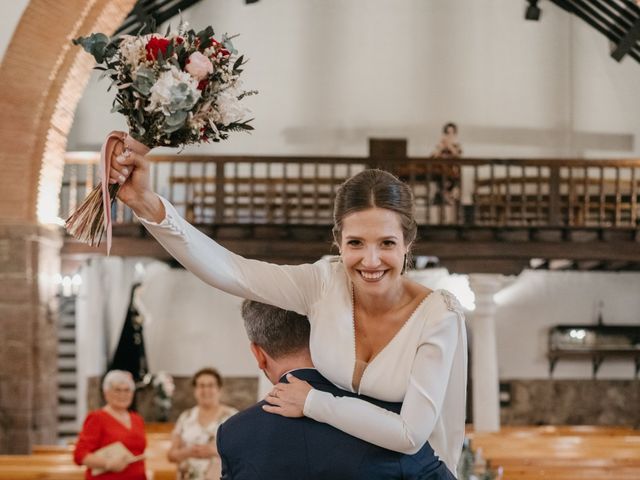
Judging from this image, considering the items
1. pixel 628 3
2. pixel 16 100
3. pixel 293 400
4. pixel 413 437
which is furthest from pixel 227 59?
pixel 628 3

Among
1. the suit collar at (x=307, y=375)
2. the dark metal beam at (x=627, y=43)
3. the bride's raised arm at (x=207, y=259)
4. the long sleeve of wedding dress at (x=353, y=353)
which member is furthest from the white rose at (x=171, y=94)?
the dark metal beam at (x=627, y=43)

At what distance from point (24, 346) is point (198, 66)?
8.36 metres

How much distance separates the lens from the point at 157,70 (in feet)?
6.71

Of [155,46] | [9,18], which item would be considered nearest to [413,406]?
[155,46]

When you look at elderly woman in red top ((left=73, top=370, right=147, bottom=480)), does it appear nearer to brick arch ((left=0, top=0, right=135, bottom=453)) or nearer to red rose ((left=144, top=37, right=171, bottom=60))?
red rose ((left=144, top=37, right=171, bottom=60))

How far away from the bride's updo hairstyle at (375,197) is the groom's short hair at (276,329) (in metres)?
0.24

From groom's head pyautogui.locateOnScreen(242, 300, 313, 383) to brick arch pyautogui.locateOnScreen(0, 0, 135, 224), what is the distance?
7826 millimetres

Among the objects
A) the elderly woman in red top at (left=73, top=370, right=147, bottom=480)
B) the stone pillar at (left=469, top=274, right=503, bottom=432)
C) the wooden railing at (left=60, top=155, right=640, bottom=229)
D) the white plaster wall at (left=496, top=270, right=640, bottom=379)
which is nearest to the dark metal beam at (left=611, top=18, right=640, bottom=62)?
the wooden railing at (left=60, top=155, right=640, bottom=229)

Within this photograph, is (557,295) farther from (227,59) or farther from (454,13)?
(227,59)

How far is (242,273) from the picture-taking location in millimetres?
2195

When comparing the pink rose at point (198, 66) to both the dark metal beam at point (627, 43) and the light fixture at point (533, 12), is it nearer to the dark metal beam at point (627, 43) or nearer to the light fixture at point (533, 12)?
the dark metal beam at point (627, 43)

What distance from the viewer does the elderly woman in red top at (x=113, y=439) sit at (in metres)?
5.28

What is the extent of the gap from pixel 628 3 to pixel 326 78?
16.9ft

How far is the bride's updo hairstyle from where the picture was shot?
2.08m
